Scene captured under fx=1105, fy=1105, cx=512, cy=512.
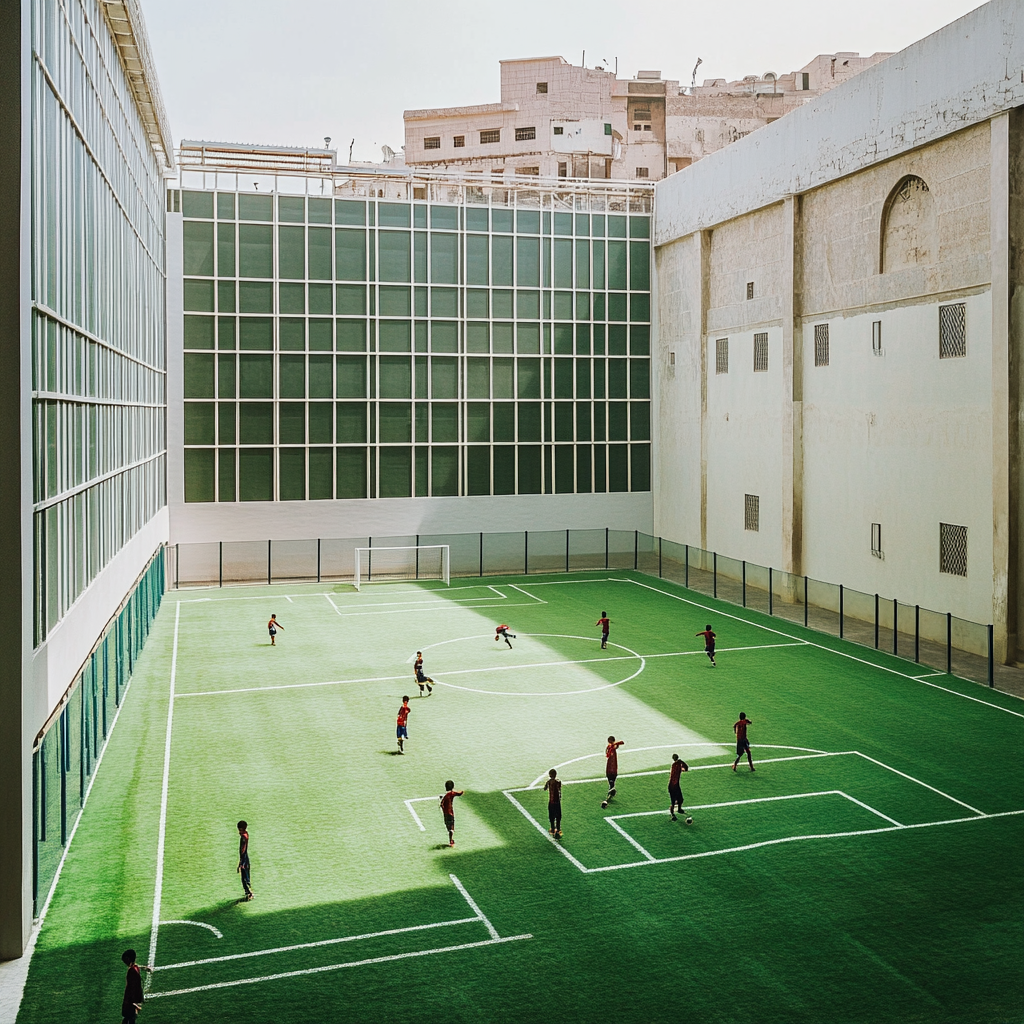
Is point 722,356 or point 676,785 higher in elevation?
point 722,356

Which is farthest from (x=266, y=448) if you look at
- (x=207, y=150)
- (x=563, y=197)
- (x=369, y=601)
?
(x=563, y=197)

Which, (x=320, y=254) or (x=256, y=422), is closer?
(x=256, y=422)

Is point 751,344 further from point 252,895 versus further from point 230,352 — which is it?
point 252,895

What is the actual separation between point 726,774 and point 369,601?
24289 mm

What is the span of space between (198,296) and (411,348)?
32.4 ft

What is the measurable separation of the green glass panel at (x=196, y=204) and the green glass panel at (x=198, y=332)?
4.60 meters

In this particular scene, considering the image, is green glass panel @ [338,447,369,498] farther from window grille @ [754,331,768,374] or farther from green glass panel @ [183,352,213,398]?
window grille @ [754,331,768,374]

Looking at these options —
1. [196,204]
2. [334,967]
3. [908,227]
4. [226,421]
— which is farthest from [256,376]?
[334,967]

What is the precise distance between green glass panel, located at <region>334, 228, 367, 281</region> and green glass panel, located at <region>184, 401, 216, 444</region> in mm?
8546

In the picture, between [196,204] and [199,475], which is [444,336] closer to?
[196,204]

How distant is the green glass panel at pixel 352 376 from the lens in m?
51.2

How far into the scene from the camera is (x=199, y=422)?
49500 millimetres

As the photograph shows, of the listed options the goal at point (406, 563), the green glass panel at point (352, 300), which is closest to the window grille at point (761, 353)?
the goal at point (406, 563)

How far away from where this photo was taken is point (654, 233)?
5578 cm
